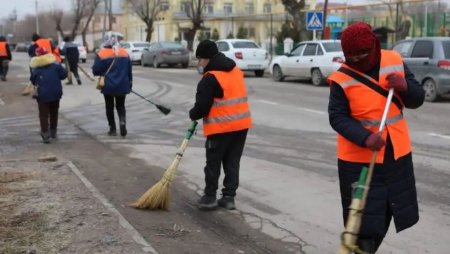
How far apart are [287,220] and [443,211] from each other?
1491mm

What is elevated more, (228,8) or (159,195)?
(228,8)

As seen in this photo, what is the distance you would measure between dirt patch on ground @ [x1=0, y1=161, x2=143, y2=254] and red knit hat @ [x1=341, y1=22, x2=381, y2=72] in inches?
87.7

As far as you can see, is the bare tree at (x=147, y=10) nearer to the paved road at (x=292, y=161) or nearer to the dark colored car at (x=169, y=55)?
the dark colored car at (x=169, y=55)

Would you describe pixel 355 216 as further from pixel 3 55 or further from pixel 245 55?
pixel 3 55

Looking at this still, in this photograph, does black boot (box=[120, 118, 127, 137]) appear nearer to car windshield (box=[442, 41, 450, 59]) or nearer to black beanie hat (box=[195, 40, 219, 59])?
black beanie hat (box=[195, 40, 219, 59])

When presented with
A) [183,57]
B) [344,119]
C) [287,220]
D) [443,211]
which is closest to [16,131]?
[287,220]

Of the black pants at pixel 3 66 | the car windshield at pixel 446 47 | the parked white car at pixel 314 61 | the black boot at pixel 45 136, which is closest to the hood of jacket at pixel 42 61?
the black boot at pixel 45 136

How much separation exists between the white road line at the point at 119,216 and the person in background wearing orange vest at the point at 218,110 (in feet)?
2.85

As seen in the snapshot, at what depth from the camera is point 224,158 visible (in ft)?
19.3

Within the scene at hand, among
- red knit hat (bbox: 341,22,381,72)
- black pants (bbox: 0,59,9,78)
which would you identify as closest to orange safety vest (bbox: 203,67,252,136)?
red knit hat (bbox: 341,22,381,72)

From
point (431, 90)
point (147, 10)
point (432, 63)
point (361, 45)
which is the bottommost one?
point (431, 90)

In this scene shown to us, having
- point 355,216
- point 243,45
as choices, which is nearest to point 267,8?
point 243,45

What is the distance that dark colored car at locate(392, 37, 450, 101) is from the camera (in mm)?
14320

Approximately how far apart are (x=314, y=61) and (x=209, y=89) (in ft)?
48.9
